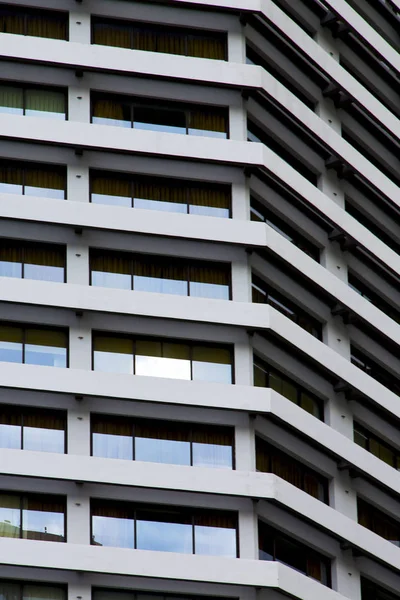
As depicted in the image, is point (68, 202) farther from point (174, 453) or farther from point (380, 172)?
point (380, 172)

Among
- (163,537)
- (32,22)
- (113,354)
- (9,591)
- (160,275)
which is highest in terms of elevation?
(32,22)

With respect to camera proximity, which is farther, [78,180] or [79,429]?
[78,180]

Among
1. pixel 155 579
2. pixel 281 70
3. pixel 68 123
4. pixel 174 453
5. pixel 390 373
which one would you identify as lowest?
pixel 155 579

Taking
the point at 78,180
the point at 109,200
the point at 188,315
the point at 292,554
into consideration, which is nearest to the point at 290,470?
the point at 292,554

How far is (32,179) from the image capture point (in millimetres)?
53625

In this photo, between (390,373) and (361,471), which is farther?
(390,373)

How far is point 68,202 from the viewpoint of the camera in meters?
52.2

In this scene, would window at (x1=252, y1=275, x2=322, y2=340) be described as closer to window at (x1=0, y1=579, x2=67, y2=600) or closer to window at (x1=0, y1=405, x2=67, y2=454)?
window at (x1=0, y1=405, x2=67, y2=454)

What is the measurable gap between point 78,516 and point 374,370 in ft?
45.2

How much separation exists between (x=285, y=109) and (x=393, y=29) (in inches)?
372

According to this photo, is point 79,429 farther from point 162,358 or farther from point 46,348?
point 162,358

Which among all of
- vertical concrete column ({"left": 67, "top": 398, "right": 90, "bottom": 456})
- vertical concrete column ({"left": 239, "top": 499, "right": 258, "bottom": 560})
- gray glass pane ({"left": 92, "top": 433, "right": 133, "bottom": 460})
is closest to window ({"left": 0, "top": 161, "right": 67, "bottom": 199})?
vertical concrete column ({"left": 67, "top": 398, "right": 90, "bottom": 456})

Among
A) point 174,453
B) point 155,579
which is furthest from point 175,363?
point 155,579

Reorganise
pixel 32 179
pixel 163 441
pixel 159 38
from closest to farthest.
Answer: pixel 163 441, pixel 32 179, pixel 159 38
